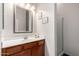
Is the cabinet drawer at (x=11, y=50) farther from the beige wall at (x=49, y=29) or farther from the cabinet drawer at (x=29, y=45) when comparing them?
the beige wall at (x=49, y=29)

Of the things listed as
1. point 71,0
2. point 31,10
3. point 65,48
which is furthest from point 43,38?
point 71,0

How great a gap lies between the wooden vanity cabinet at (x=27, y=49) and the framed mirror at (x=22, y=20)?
0.73ft

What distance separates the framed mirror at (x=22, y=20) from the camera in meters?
1.62

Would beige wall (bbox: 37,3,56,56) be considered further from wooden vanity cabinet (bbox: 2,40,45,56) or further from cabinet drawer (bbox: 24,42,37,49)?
cabinet drawer (bbox: 24,42,37,49)

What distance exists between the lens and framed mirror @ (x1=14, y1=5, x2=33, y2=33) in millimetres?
1615

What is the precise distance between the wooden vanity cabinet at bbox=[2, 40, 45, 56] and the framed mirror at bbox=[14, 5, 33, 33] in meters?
0.22

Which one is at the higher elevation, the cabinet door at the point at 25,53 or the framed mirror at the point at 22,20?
the framed mirror at the point at 22,20

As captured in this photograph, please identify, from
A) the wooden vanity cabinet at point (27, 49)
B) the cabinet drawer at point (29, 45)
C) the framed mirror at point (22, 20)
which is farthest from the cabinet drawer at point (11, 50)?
the framed mirror at point (22, 20)

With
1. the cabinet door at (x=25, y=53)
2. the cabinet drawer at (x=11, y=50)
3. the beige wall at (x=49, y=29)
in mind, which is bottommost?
the cabinet door at (x=25, y=53)

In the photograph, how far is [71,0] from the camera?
1136 mm

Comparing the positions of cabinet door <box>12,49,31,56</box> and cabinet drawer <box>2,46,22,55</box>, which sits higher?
cabinet drawer <box>2,46,22,55</box>

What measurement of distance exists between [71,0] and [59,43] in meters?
0.63

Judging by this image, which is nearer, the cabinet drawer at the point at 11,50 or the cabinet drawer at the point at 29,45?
the cabinet drawer at the point at 11,50

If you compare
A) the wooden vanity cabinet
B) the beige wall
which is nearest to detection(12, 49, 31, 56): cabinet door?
the wooden vanity cabinet
